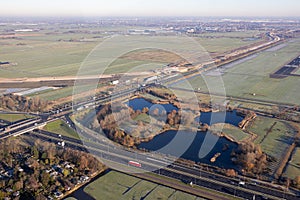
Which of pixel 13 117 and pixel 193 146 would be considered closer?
pixel 193 146

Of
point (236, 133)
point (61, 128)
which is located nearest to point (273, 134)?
point (236, 133)

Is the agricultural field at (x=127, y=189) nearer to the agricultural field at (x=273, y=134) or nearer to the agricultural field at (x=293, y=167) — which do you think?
the agricultural field at (x=293, y=167)

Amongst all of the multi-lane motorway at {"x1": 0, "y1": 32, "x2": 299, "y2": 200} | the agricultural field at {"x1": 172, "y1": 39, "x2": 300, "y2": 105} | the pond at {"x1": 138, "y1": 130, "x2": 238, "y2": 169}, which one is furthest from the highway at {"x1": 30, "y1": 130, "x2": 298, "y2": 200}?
the agricultural field at {"x1": 172, "y1": 39, "x2": 300, "y2": 105}

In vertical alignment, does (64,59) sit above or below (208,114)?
above

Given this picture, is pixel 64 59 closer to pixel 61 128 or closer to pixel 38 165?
pixel 61 128

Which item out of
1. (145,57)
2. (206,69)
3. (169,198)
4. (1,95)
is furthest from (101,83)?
(169,198)

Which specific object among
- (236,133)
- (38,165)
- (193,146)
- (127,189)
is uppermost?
(236,133)

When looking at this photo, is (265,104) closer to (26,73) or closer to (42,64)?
(26,73)
